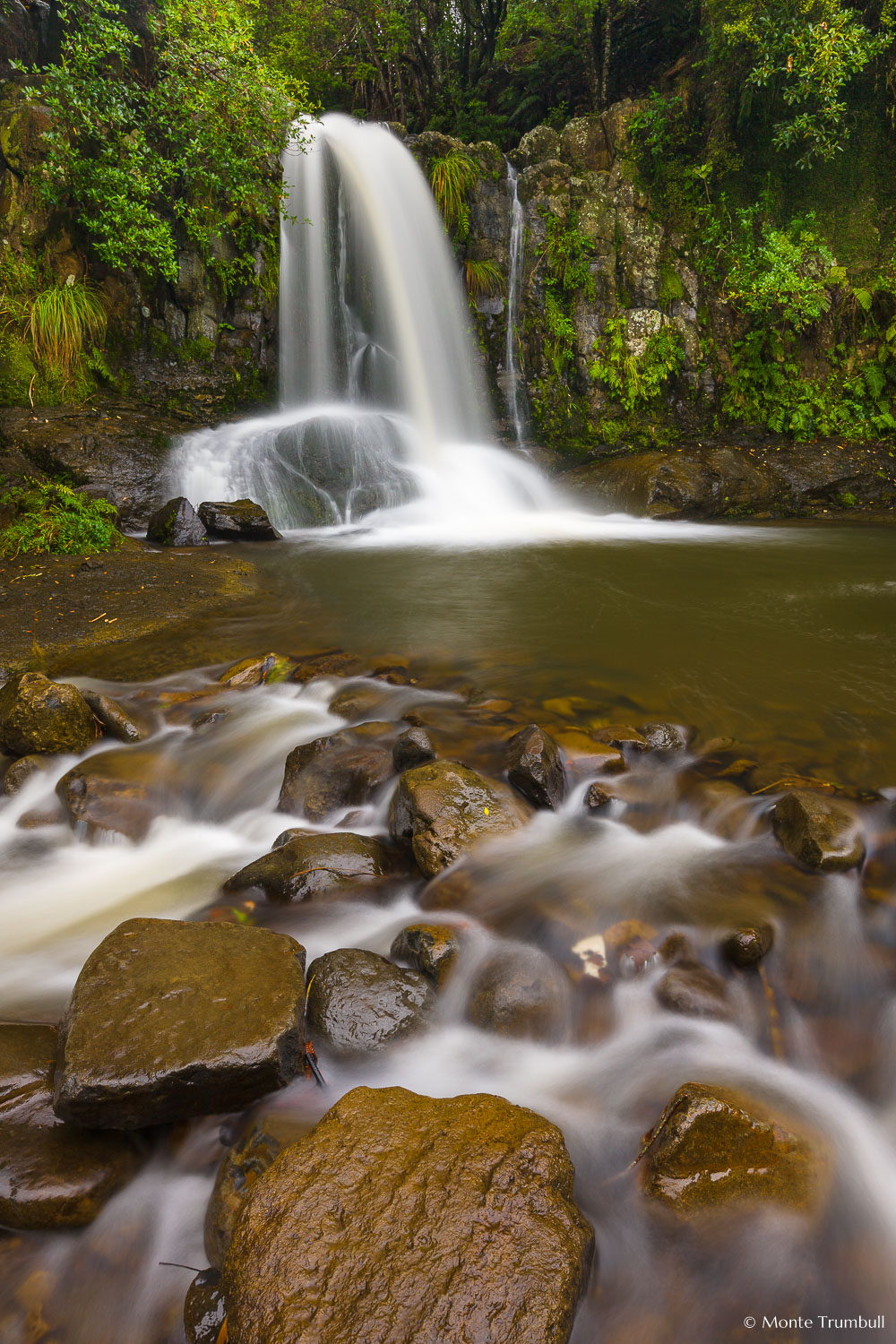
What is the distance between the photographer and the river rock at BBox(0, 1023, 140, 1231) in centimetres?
182

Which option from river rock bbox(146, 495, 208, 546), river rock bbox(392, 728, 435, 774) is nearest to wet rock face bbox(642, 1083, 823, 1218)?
river rock bbox(392, 728, 435, 774)

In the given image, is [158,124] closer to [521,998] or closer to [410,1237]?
[521,998]

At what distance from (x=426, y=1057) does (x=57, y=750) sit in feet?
9.65

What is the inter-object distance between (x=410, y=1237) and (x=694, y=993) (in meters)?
1.41

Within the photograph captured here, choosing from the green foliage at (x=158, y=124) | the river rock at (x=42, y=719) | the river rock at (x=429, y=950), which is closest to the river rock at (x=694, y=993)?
the river rock at (x=429, y=950)

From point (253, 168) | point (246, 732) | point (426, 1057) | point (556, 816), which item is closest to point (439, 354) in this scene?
point (253, 168)

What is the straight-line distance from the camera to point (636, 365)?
12578mm

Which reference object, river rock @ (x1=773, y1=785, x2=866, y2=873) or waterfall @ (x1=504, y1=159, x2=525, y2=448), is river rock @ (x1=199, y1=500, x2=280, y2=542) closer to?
waterfall @ (x1=504, y1=159, x2=525, y2=448)

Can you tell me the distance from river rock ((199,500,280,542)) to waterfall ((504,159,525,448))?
610cm

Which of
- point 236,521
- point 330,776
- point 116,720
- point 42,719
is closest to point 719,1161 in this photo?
point 330,776

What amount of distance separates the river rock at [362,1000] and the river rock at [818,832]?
1742 mm

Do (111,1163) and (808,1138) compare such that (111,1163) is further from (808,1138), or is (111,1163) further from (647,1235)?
(808,1138)

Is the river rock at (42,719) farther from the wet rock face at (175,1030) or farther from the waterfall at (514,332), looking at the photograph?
the waterfall at (514,332)

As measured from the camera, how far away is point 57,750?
13.4 ft
